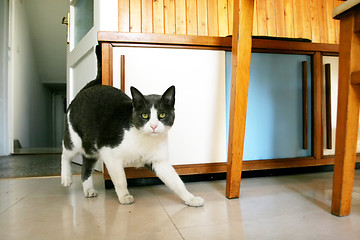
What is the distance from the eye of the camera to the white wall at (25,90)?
297 cm

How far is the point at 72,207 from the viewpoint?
3.29 ft

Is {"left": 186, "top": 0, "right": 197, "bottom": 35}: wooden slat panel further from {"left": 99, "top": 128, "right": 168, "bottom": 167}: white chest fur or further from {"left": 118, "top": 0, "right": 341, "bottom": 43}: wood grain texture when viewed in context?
{"left": 99, "top": 128, "right": 168, "bottom": 167}: white chest fur

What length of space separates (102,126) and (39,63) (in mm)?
3871

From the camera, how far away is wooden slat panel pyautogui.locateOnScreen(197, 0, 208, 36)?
5.83ft

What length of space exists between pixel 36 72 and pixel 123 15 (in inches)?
128

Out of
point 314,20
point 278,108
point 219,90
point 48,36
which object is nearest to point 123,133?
point 219,90

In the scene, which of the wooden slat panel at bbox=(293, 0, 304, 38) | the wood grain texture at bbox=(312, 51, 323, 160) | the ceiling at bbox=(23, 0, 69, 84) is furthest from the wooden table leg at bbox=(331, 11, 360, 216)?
the ceiling at bbox=(23, 0, 69, 84)

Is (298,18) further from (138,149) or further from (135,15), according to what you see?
(138,149)

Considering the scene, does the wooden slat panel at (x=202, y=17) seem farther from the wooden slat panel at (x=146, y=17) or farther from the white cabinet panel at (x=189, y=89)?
the white cabinet panel at (x=189, y=89)

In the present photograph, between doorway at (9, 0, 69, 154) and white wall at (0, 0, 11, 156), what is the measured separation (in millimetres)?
61

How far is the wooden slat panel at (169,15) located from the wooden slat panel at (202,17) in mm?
176

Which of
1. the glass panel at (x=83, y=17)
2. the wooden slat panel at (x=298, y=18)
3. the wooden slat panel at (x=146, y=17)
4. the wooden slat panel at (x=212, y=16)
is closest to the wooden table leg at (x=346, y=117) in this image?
the wooden slat panel at (x=212, y=16)

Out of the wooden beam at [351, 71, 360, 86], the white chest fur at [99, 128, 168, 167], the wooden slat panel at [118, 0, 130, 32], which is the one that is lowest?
the white chest fur at [99, 128, 168, 167]

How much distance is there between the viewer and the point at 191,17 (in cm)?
177
